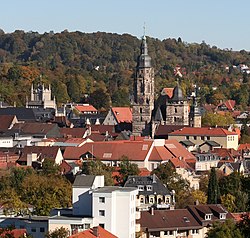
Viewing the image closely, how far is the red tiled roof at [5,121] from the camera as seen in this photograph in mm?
92088

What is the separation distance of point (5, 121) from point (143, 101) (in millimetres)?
12327

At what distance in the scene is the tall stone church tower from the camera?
299 ft

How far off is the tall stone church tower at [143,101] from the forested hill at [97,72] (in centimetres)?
3202

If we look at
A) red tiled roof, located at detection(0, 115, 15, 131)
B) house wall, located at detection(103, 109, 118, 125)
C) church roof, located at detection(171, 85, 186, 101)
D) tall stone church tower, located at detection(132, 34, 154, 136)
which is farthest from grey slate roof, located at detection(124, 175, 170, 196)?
house wall, located at detection(103, 109, 118, 125)

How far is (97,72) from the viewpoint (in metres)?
159

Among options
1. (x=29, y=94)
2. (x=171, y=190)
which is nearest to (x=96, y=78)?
(x=29, y=94)

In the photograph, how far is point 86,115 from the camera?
113 meters

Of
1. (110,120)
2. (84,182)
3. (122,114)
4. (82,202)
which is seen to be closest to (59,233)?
(82,202)

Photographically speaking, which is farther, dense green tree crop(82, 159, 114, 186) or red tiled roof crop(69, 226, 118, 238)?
dense green tree crop(82, 159, 114, 186)

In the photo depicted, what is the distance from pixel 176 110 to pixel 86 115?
22.3m

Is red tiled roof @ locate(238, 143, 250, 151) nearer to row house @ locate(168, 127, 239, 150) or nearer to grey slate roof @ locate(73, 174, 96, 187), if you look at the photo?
row house @ locate(168, 127, 239, 150)

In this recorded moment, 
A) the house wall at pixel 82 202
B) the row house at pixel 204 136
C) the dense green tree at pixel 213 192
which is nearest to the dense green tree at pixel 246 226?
the house wall at pixel 82 202

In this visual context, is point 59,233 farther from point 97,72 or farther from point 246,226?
point 97,72

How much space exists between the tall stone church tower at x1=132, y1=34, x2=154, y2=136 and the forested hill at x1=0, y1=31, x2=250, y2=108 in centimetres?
3202
